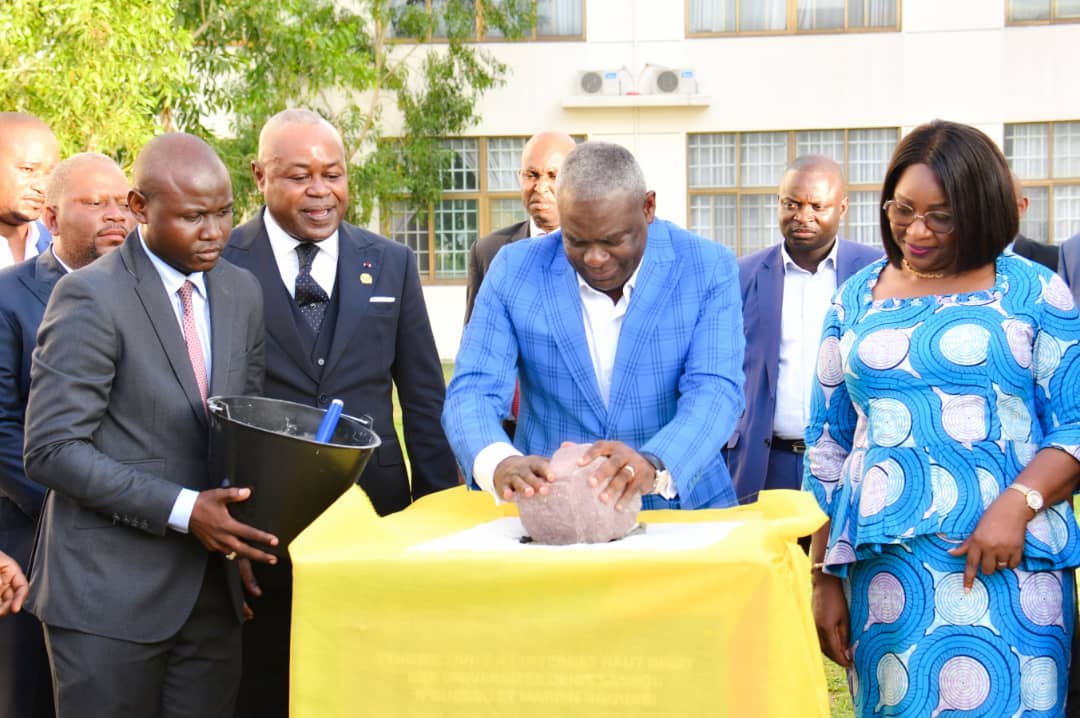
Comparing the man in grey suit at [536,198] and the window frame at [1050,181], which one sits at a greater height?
the window frame at [1050,181]

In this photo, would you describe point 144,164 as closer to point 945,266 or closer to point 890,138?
point 945,266

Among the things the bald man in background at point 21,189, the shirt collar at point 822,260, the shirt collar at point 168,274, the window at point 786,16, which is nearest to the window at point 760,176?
the window at point 786,16

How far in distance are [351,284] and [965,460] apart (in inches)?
71.2

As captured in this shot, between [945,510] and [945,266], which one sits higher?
[945,266]

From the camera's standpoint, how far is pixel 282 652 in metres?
3.77

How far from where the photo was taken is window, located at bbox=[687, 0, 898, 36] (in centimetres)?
1839

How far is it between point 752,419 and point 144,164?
110 inches

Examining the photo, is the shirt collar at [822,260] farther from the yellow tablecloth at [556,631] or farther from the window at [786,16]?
the window at [786,16]

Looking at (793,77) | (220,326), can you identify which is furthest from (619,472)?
(793,77)

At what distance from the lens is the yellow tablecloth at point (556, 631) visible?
7.15 feet

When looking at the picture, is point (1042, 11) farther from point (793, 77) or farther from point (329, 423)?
point (329, 423)

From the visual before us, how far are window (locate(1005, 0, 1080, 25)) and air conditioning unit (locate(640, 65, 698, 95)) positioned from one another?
4679 mm

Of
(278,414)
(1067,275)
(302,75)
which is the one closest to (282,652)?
(278,414)

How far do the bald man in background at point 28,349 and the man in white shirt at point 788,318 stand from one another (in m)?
2.48
